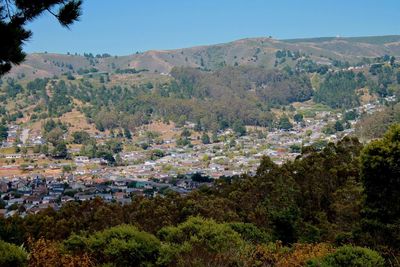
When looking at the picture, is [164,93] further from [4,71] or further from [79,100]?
[4,71]

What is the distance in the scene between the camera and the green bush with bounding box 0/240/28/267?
6605 mm

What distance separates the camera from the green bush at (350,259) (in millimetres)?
8094

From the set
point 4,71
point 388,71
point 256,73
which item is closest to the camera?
point 4,71

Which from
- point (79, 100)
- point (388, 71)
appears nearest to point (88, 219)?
point (79, 100)

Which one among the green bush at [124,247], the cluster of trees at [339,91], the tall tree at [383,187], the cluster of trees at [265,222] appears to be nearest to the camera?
the cluster of trees at [265,222]

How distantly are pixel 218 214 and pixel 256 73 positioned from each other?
110151mm

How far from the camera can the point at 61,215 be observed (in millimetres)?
19766

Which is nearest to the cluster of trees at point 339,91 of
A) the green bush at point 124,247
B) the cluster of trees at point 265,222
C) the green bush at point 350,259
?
the cluster of trees at point 265,222

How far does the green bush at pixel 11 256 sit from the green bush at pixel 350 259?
172 inches

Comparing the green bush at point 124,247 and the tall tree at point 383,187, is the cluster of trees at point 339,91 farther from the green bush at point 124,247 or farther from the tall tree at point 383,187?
the green bush at point 124,247

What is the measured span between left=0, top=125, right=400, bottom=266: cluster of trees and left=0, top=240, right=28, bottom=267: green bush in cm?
99

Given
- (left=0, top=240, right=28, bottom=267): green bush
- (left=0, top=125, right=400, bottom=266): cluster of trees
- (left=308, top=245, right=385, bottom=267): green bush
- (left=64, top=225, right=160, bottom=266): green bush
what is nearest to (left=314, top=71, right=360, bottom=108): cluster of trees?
(left=0, top=125, right=400, bottom=266): cluster of trees

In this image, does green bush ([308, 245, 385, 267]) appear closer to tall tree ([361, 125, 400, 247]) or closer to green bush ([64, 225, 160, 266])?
green bush ([64, 225, 160, 266])

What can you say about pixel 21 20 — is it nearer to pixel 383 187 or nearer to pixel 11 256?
pixel 11 256
